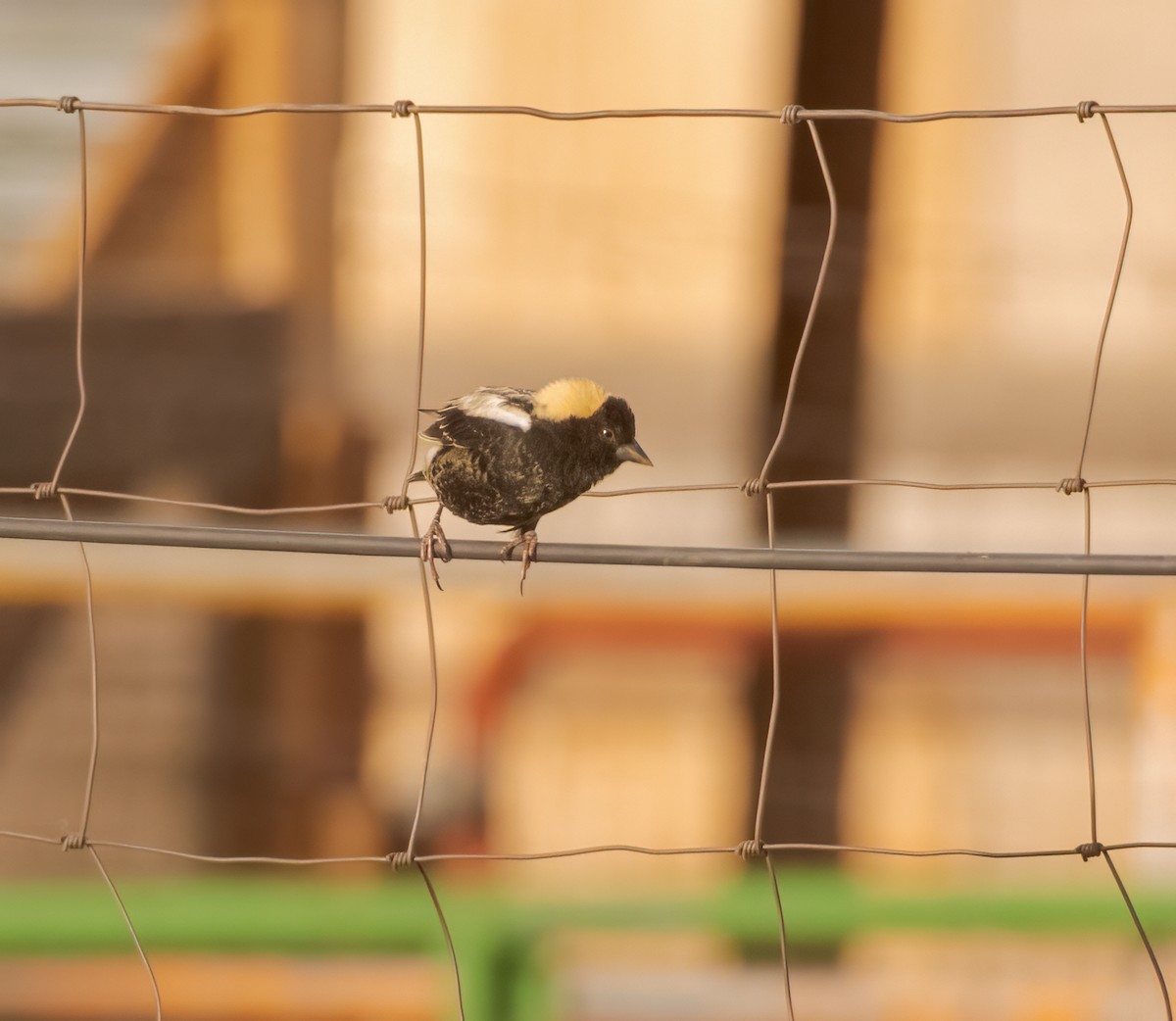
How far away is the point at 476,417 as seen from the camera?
121 centimetres

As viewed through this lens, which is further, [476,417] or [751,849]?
[476,417]

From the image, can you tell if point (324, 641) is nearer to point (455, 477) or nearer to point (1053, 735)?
point (1053, 735)

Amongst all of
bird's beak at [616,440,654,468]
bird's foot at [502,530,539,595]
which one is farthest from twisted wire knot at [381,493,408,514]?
bird's beak at [616,440,654,468]

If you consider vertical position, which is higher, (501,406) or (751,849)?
(501,406)

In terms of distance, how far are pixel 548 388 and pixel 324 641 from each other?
105 inches

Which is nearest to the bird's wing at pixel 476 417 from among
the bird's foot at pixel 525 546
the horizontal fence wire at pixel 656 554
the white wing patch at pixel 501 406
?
the white wing patch at pixel 501 406

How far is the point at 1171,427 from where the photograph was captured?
3.41 m

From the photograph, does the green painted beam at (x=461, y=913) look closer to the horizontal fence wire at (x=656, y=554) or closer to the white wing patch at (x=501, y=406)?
the white wing patch at (x=501, y=406)

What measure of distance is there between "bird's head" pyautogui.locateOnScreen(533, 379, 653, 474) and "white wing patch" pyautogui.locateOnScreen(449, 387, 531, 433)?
0.01 m

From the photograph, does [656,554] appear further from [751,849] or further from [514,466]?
[514,466]

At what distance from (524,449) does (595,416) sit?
0.08 meters

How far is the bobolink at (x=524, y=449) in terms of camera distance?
118 centimetres

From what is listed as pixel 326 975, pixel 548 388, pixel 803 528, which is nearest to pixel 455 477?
pixel 548 388

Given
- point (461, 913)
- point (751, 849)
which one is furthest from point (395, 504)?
point (461, 913)
